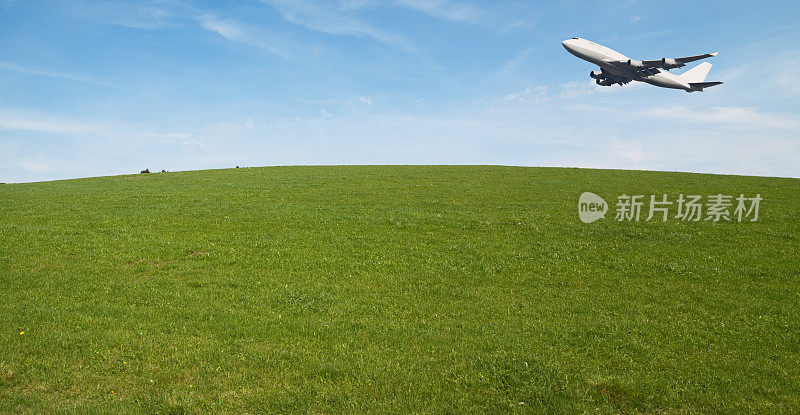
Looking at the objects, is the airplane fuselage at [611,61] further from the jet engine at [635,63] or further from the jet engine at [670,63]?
the jet engine at [670,63]

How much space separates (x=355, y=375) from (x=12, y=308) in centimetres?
1098

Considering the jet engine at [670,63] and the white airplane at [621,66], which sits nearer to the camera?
the jet engine at [670,63]

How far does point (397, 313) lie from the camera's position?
12789mm

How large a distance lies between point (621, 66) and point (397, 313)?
4229 centimetres

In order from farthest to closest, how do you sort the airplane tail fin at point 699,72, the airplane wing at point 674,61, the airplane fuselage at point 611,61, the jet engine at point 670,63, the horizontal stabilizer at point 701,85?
the airplane tail fin at point 699,72 < the horizontal stabilizer at point 701,85 < the airplane fuselage at point 611,61 < the jet engine at point 670,63 < the airplane wing at point 674,61

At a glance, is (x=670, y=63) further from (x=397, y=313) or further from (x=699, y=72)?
(x=397, y=313)

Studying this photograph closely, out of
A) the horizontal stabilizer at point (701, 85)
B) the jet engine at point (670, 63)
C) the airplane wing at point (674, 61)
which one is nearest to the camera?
the airplane wing at point (674, 61)

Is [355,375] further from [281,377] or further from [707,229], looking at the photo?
[707,229]

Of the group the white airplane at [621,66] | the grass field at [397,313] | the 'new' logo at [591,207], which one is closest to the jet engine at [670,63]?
the white airplane at [621,66]

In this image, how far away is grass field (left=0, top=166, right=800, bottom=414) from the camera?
8680mm

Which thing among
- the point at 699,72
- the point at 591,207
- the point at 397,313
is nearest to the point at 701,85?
the point at 699,72

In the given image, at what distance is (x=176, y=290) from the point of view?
14.7 metres

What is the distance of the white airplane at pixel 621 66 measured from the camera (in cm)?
4253

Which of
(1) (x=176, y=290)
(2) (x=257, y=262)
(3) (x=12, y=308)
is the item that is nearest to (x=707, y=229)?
(2) (x=257, y=262)
